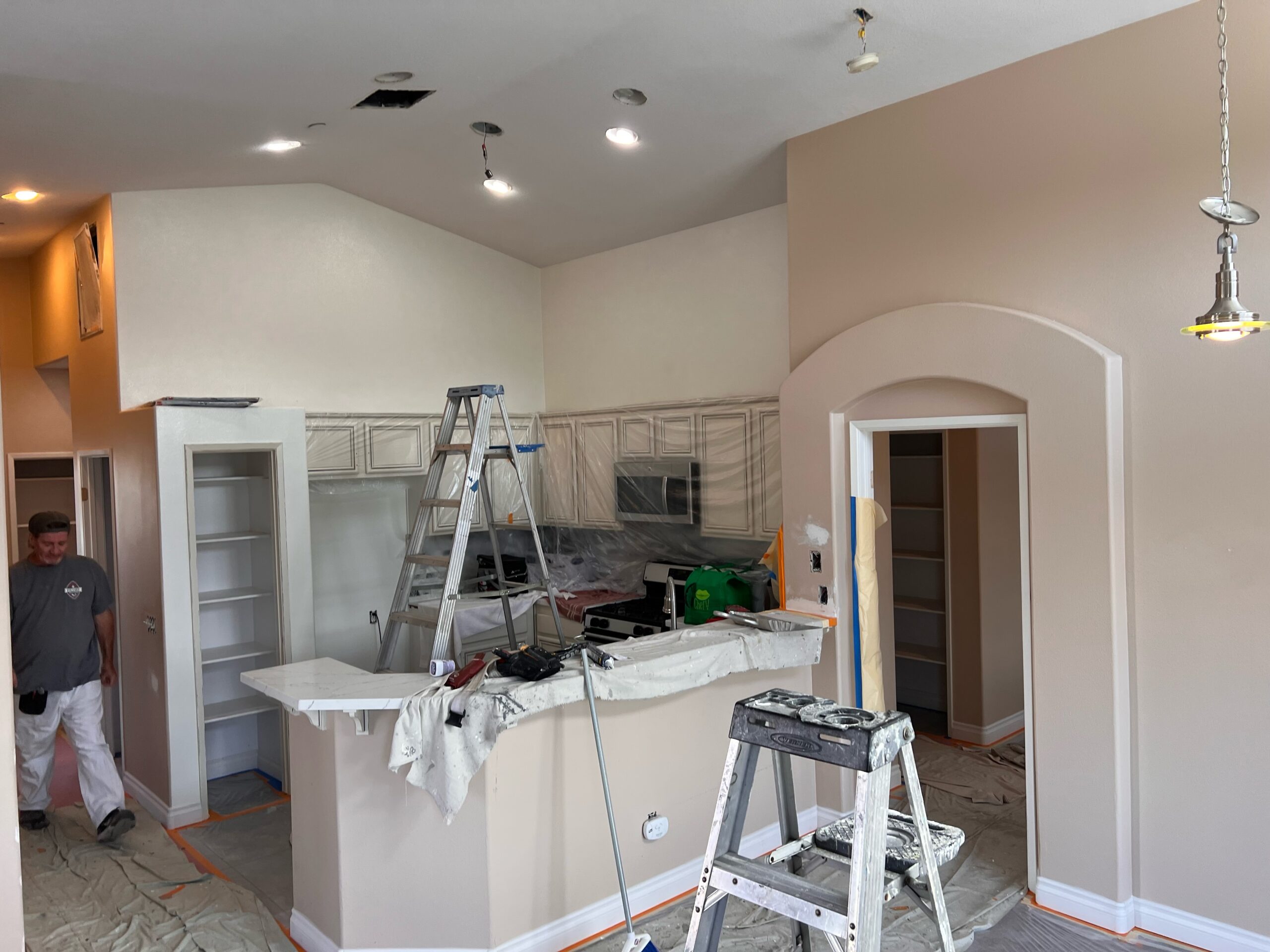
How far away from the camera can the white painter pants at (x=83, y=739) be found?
3980 millimetres

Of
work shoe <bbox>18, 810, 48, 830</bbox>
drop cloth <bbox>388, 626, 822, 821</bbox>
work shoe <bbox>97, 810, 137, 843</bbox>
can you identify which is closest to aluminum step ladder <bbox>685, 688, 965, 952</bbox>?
drop cloth <bbox>388, 626, 822, 821</bbox>

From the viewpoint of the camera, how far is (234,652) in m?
4.71

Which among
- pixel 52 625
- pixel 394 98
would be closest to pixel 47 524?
pixel 52 625

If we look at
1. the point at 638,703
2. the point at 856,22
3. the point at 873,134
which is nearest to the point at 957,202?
the point at 873,134

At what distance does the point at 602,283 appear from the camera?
17.8 feet

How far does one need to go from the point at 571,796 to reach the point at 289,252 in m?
3.34

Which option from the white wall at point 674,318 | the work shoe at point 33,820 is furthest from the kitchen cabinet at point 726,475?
the work shoe at point 33,820

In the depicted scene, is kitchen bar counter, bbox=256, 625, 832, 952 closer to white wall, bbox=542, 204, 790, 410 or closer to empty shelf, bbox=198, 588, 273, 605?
empty shelf, bbox=198, 588, 273, 605

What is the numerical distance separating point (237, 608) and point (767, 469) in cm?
301

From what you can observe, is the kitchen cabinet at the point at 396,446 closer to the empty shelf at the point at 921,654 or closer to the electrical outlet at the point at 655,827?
the electrical outlet at the point at 655,827

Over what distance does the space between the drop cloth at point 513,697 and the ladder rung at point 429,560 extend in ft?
1.59

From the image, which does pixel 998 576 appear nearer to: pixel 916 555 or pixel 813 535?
pixel 916 555

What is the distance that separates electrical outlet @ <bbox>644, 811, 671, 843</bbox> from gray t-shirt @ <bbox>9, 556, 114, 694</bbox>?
2691 mm

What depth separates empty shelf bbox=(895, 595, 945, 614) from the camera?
17.0 feet
